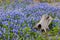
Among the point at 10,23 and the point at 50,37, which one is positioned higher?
the point at 10,23

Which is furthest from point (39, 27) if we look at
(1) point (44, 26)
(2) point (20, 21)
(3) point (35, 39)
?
(3) point (35, 39)

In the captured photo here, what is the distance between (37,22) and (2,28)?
0.91 metres

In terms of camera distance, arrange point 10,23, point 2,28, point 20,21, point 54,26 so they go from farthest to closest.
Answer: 1. point 54,26
2. point 20,21
3. point 10,23
4. point 2,28

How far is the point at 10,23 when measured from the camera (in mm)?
3139

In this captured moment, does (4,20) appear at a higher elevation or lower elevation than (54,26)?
higher

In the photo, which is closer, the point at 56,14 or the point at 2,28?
the point at 2,28

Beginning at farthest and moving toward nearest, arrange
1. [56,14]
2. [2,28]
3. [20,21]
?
1. [56,14]
2. [20,21]
3. [2,28]

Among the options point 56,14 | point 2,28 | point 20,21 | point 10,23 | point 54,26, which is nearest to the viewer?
point 2,28

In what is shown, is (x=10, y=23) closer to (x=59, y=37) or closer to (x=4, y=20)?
(x=4, y=20)

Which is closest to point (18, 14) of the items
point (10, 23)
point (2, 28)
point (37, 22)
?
point (37, 22)

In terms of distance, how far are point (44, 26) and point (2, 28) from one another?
781 mm

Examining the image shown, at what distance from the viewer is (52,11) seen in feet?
15.4

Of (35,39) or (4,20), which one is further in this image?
(4,20)

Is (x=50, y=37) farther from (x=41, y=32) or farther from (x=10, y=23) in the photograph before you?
(x=10, y=23)
